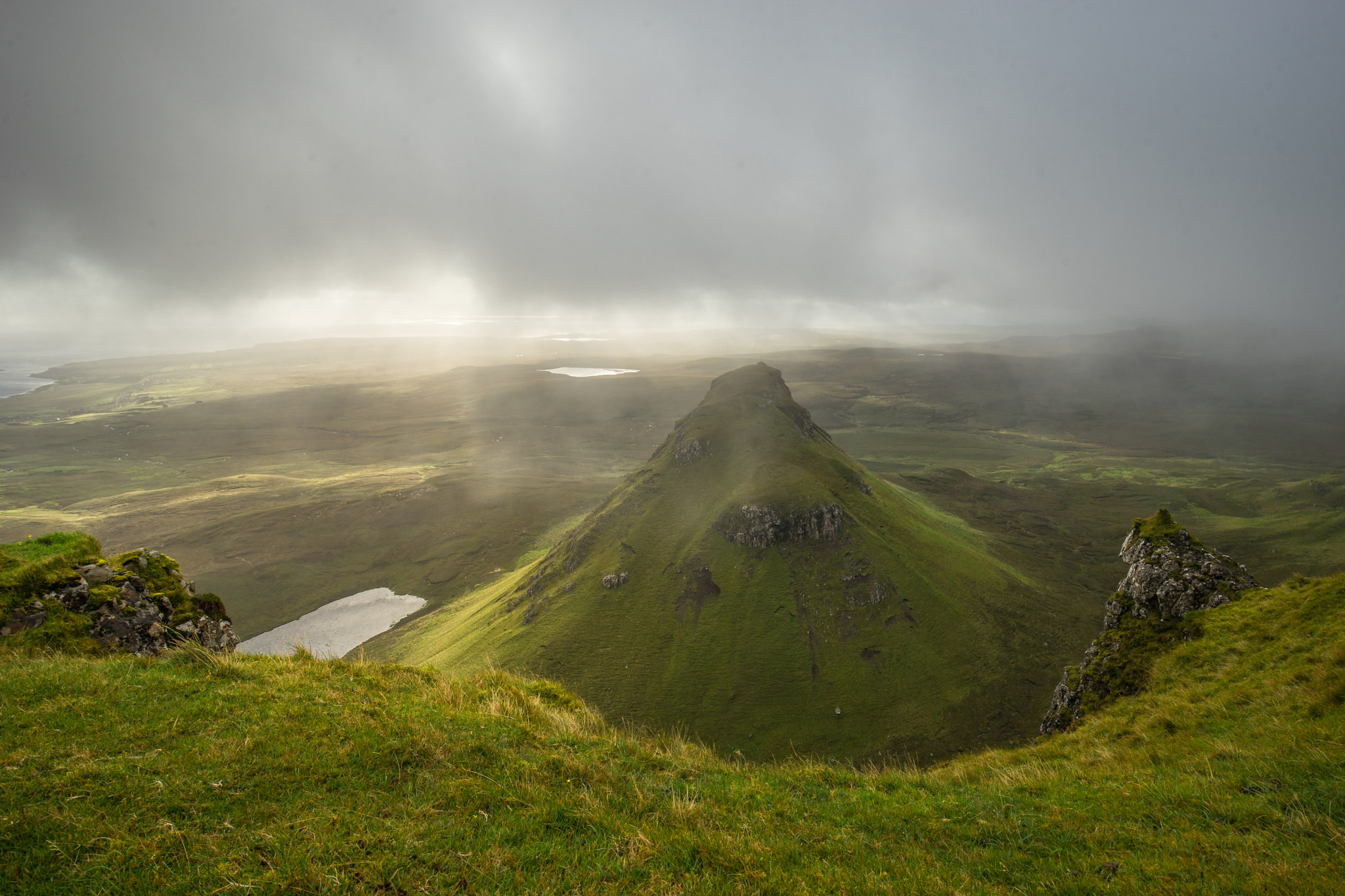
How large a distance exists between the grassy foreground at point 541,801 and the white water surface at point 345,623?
8873cm

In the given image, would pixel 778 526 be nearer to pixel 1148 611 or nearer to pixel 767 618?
pixel 767 618

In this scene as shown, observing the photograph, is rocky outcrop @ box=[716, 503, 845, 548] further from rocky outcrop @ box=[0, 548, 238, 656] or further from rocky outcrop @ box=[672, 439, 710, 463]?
rocky outcrop @ box=[0, 548, 238, 656]

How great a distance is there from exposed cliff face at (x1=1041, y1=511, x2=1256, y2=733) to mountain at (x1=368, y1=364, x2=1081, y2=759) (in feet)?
118

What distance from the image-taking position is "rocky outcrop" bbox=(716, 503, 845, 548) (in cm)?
7162

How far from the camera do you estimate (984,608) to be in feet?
243

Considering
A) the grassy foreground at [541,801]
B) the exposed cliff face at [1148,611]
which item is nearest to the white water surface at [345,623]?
the grassy foreground at [541,801]

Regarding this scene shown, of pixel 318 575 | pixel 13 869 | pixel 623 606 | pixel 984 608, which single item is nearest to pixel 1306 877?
pixel 13 869

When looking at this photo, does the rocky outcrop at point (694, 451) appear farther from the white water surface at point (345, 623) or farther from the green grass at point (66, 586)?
the green grass at point (66, 586)

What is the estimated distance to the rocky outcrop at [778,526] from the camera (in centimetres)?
7162

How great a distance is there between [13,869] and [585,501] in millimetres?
149699

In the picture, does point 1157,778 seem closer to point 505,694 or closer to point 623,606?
point 505,694

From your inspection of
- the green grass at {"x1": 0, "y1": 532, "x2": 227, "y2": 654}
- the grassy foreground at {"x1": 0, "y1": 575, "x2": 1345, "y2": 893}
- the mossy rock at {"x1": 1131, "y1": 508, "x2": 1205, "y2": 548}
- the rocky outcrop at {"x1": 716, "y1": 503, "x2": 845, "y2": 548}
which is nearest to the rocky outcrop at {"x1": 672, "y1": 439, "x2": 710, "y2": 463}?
the rocky outcrop at {"x1": 716, "y1": 503, "x2": 845, "y2": 548}

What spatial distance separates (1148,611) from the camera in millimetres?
23328

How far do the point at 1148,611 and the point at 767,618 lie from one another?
46.0m
